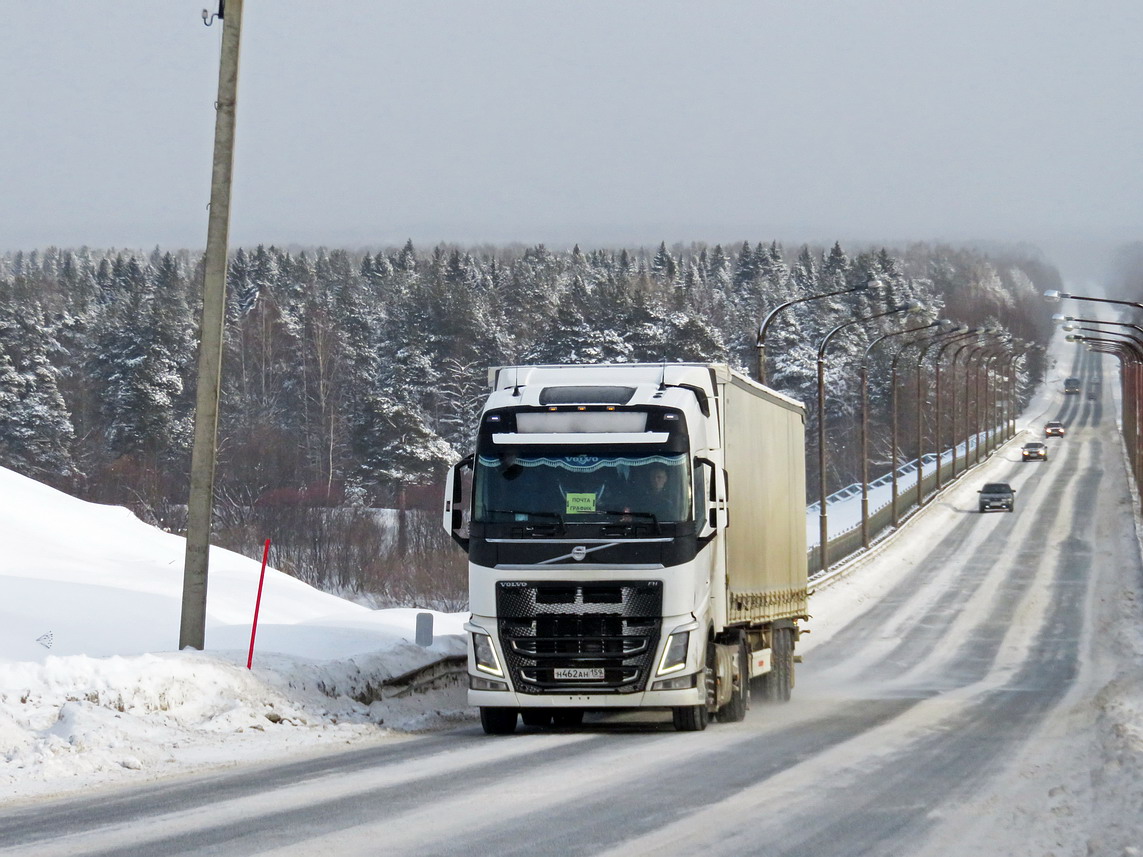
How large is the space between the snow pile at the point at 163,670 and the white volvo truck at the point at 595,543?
5.87ft

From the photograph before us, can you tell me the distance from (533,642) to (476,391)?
92742mm

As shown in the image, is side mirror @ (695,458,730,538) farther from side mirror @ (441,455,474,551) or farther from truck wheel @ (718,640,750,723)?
truck wheel @ (718,640,750,723)

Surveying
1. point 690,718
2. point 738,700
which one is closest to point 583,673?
point 690,718

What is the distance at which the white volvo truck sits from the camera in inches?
625

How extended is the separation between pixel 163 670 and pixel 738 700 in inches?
252

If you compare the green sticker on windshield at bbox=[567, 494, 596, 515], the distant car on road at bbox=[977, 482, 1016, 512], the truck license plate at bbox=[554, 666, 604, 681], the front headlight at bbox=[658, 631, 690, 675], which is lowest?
the truck license plate at bbox=[554, 666, 604, 681]

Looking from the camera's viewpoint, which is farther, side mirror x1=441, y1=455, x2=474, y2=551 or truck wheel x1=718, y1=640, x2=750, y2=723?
truck wheel x1=718, y1=640, x2=750, y2=723

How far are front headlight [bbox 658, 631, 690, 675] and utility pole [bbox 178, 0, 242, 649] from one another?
5.05 m

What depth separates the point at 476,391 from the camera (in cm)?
10844

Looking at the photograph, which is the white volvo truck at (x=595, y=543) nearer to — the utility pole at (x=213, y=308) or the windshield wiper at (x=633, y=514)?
the windshield wiper at (x=633, y=514)

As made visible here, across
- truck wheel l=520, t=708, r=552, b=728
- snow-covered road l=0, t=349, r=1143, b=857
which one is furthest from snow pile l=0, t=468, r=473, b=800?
truck wheel l=520, t=708, r=552, b=728

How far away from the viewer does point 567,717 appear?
18266 millimetres

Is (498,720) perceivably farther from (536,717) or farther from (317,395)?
(317,395)

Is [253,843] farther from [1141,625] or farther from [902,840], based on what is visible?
[1141,625]
